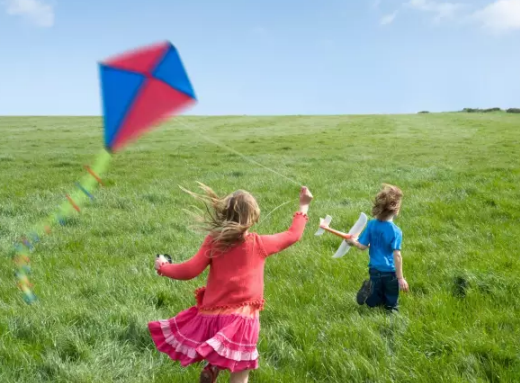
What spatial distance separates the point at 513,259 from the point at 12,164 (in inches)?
622

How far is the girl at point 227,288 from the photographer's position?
3.26 m

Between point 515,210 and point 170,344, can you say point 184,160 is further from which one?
point 170,344

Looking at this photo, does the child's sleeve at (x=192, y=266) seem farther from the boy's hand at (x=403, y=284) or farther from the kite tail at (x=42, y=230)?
the boy's hand at (x=403, y=284)

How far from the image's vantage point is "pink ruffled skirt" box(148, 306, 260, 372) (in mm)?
3156

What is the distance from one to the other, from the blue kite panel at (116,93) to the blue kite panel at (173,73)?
0.11m

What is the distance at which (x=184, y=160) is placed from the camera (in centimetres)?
1762

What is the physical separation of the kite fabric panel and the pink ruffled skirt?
1.43 m

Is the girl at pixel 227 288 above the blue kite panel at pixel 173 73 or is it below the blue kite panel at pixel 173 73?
below

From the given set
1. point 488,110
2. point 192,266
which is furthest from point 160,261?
point 488,110

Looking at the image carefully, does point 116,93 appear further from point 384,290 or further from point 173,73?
point 384,290

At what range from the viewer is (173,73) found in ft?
9.06

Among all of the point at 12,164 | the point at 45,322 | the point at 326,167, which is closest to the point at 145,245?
the point at 45,322

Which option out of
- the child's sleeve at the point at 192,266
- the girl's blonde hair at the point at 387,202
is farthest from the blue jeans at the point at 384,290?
the child's sleeve at the point at 192,266

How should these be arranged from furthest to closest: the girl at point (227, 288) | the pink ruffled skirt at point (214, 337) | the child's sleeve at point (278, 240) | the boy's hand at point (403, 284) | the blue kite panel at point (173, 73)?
the boy's hand at point (403, 284) → the child's sleeve at point (278, 240) → the girl at point (227, 288) → the pink ruffled skirt at point (214, 337) → the blue kite panel at point (173, 73)
